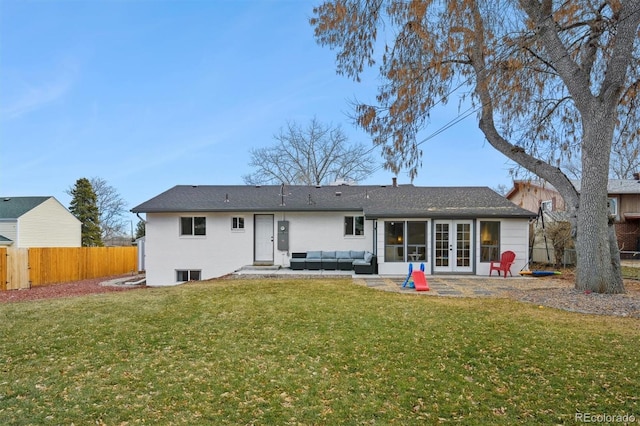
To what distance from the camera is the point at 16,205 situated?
84.0 ft

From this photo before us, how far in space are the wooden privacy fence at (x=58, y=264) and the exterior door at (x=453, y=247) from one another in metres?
17.4

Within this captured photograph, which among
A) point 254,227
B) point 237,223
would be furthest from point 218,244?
point 254,227

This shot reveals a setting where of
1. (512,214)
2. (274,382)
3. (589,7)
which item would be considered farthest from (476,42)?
Result: (274,382)

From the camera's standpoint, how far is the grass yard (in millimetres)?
3496

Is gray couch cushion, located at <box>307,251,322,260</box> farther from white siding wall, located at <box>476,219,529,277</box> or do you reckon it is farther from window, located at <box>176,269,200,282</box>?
white siding wall, located at <box>476,219,529,277</box>

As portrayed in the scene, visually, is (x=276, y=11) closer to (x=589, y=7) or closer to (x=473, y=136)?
(x=473, y=136)

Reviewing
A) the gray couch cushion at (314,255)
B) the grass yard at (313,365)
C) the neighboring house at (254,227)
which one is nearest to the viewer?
the grass yard at (313,365)

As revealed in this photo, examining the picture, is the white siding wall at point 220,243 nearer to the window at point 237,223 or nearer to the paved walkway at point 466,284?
the window at point 237,223

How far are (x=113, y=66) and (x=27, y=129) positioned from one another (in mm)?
7524

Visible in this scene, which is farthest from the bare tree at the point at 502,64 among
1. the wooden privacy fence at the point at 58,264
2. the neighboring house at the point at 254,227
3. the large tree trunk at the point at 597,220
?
the wooden privacy fence at the point at 58,264

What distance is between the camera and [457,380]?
13.6 feet

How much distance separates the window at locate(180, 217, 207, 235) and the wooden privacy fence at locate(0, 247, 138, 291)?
283 inches

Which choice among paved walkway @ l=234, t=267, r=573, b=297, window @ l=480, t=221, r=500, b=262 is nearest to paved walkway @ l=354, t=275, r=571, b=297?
paved walkway @ l=234, t=267, r=573, b=297

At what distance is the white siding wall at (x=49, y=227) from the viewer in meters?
24.8
